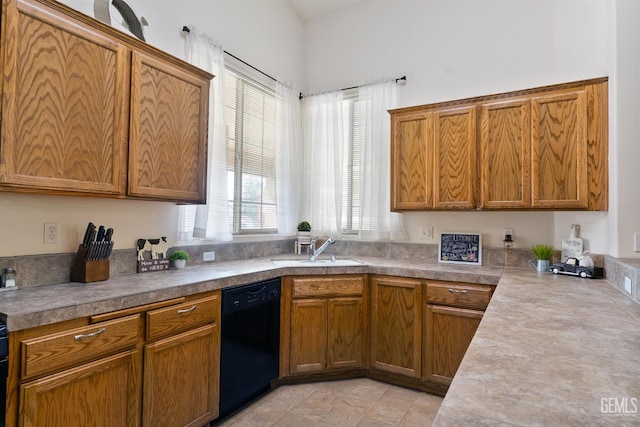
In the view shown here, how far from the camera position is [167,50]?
256 centimetres

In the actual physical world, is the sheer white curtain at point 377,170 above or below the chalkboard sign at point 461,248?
above

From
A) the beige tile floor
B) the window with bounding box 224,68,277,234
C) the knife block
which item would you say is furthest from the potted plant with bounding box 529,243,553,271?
the knife block

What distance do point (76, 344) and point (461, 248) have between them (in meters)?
2.81

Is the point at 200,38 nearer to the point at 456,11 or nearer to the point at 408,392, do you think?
the point at 456,11

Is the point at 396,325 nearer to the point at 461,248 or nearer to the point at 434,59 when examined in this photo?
the point at 461,248

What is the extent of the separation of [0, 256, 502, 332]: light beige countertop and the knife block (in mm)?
41

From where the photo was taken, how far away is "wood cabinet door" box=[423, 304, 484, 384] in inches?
101

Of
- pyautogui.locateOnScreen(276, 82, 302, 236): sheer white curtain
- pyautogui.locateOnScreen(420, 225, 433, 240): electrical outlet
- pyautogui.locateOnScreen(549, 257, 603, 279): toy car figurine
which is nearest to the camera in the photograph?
pyautogui.locateOnScreen(549, 257, 603, 279): toy car figurine

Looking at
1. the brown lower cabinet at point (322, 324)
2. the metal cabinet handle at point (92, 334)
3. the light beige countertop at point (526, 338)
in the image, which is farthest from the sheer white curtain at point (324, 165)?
the metal cabinet handle at point (92, 334)

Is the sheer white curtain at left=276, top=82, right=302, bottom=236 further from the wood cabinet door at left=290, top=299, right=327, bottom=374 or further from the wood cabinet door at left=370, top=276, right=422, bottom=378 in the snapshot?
the wood cabinet door at left=370, top=276, right=422, bottom=378

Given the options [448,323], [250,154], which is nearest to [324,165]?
[250,154]

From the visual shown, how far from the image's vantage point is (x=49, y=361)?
1418mm

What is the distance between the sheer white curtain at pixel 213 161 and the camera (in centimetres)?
266

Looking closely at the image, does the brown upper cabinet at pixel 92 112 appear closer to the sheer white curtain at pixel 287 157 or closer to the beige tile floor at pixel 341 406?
the sheer white curtain at pixel 287 157
